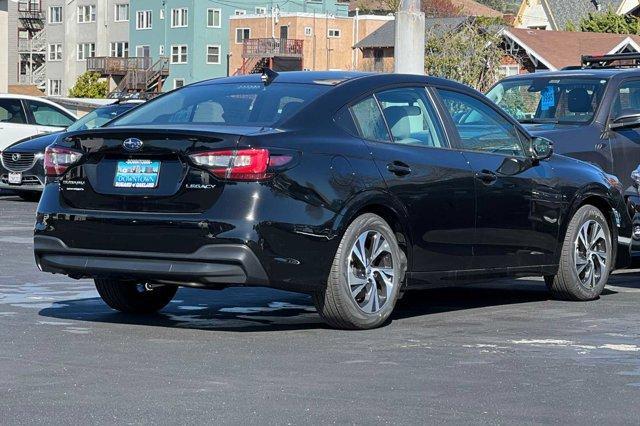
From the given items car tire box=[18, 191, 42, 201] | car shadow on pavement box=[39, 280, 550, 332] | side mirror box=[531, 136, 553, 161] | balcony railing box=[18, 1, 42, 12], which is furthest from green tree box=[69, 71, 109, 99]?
side mirror box=[531, 136, 553, 161]

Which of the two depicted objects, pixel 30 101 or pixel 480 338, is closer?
pixel 480 338

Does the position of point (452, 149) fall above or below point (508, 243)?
above

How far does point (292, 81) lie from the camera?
9.99m

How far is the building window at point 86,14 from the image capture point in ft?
387

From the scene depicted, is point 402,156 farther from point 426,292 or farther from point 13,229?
point 13,229

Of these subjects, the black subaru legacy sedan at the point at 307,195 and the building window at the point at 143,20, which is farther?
the building window at the point at 143,20

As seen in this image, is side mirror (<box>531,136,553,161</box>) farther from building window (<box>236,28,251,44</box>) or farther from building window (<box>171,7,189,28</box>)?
building window (<box>171,7,189,28</box>)

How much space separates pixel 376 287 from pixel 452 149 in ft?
4.21

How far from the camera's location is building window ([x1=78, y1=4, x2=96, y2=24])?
118 meters

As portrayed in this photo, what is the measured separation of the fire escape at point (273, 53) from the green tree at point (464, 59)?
50.5 metres

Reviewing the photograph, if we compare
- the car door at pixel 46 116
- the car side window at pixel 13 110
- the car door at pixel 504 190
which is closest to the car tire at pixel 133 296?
the car door at pixel 504 190

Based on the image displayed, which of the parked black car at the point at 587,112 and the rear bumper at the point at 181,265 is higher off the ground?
the parked black car at the point at 587,112

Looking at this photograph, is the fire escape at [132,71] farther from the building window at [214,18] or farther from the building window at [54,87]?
the building window at [54,87]

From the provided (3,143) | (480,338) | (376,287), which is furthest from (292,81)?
(3,143)
